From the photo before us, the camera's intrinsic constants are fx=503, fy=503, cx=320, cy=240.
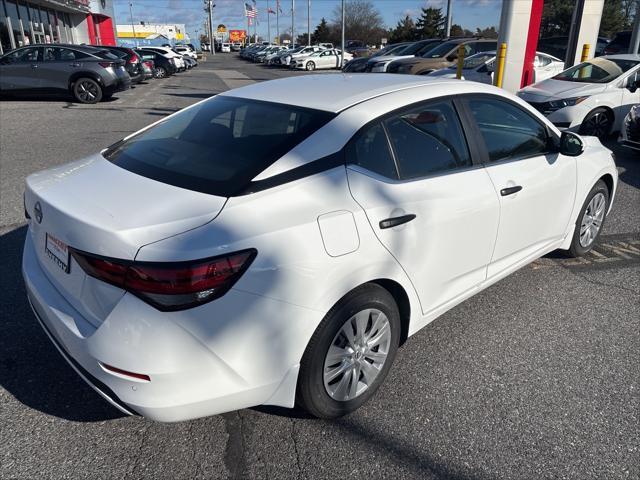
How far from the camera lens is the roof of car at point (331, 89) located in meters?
2.74

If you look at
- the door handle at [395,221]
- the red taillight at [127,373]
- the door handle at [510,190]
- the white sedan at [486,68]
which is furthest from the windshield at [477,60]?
the red taillight at [127,373]

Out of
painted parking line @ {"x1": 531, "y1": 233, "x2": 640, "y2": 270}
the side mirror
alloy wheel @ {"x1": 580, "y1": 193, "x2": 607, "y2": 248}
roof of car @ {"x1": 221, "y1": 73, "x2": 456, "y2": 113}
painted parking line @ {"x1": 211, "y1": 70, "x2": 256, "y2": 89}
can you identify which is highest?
roof of car @ {"x1": 221, "y1": 73, "x2": 456, "y2": 113}

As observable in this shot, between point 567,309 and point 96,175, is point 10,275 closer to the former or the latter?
point 96,175

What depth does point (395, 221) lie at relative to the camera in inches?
96.6

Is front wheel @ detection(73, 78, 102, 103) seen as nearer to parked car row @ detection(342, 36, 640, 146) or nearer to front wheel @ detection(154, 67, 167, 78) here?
parked car row @ detection(342, 36, 640, 146)

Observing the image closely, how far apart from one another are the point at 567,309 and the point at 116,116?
11787 millimetres

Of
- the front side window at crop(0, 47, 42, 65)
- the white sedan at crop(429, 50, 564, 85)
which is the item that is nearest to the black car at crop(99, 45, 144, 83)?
the front side window at crop(0, 47, 42, 65)

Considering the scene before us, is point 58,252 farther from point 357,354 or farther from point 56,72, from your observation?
point 56,72

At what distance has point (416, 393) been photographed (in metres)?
2.75

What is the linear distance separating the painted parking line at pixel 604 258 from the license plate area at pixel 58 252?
3616 mm

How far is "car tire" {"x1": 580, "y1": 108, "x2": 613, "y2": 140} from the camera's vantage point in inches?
350

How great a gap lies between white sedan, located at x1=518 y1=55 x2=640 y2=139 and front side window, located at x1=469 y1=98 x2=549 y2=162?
5.95m

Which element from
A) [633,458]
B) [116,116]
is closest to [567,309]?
[633,458]

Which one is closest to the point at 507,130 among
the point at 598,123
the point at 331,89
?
the point at 331,89
